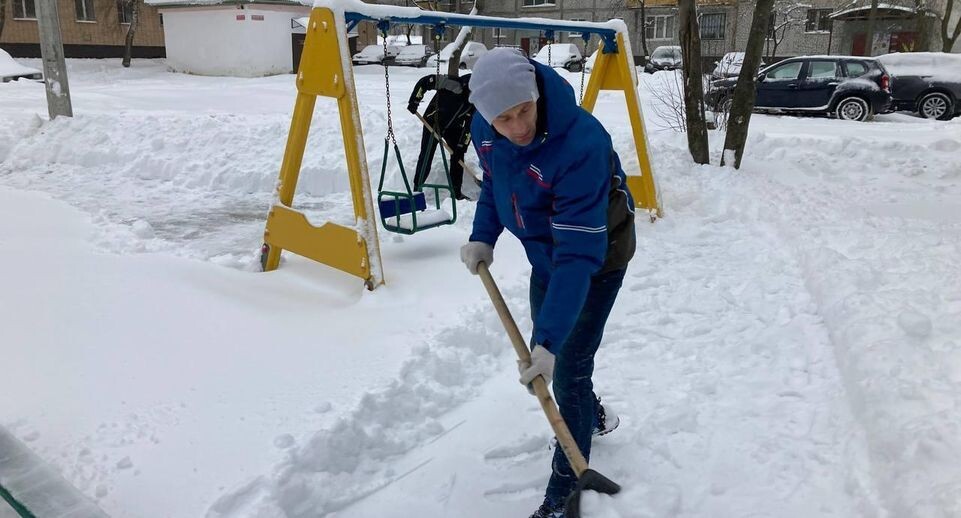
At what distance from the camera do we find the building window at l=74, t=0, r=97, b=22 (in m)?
29.9

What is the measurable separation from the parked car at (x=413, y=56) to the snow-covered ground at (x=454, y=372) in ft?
78.2

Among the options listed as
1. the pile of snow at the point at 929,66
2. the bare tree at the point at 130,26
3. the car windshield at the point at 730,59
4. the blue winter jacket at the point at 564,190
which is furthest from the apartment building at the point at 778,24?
the blue winter jacket at the point at 564,190

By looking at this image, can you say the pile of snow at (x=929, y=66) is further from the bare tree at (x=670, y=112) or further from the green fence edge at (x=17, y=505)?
the green fence edge at (x=17, y=505)

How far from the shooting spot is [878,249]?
212 inches

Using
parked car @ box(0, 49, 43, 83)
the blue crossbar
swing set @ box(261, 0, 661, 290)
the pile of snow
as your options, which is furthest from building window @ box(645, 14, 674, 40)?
swing set @ box(261, 0, 661, 290)

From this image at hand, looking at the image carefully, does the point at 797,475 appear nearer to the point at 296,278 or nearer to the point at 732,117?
the point at 296,278

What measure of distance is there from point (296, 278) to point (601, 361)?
2.22 m

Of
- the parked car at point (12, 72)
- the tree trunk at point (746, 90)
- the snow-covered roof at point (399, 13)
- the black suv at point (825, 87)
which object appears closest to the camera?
the snow-covered roof at point (399, 13)

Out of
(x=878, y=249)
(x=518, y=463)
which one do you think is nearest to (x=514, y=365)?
(x=518, y=463)

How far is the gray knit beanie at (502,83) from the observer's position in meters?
2.00

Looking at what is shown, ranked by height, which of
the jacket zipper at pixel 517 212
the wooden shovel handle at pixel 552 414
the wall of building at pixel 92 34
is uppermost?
the wall of building at pixel 92 34

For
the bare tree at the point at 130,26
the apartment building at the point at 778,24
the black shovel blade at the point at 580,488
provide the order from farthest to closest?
the apartment building at the point at 778,24
the bare tree at the point at 130,26
the black shovel blade at the point at 580,488

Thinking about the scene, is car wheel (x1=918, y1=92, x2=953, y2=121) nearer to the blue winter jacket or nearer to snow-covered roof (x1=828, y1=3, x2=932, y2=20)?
the blue winter jacket

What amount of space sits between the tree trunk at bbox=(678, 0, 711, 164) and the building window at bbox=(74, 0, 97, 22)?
29872mm
